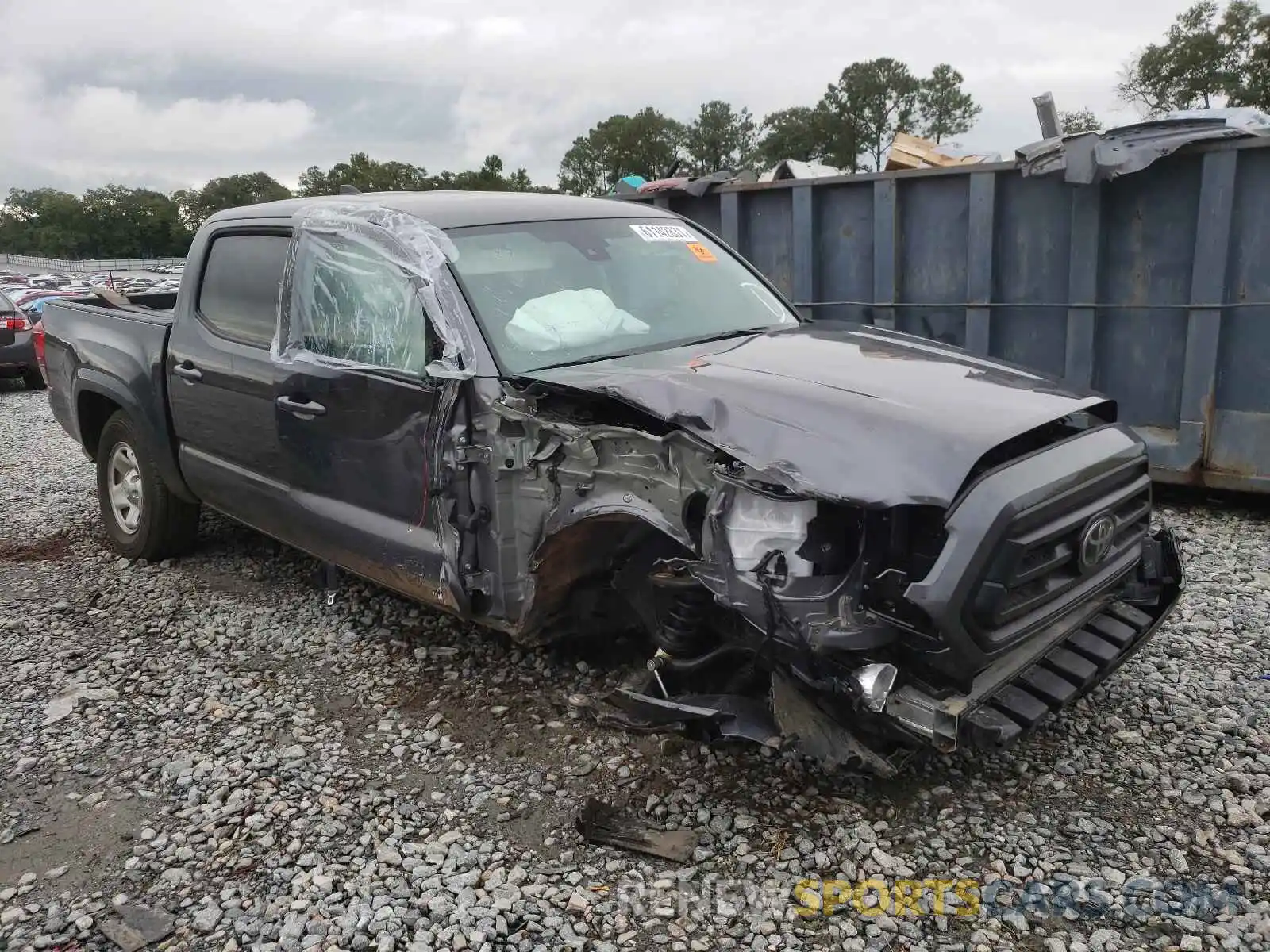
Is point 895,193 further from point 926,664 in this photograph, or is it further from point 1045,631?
point 926,664

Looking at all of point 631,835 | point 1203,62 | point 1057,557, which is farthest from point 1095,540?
point 1203,62

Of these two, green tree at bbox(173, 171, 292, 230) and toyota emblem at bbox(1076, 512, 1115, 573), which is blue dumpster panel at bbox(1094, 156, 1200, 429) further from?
green tree at bbox(173, 171, 292, 230)

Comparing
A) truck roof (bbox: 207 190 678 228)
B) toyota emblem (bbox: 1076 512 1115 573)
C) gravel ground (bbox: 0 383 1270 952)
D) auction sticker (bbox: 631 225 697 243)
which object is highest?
A: truck roof (bbox: 207 190 678 228)

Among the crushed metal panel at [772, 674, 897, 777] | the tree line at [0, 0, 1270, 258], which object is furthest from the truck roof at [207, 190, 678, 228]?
the tree line at [0, 0, 1270, 258]

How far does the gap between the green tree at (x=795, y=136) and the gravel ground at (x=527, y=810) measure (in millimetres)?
73563

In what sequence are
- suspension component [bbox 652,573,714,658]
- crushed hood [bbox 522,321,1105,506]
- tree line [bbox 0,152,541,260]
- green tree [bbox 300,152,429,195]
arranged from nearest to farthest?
1. crushed hood [bbox 522,321,1105,506]
2. suspension component [bbox 652,573,714,658]
3. green tree [bbox 300,152,429,195]
4. tree line [bbox 0,152,541,260]

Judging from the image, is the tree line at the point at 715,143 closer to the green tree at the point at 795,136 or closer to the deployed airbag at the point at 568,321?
the green tree at the point at 795,136

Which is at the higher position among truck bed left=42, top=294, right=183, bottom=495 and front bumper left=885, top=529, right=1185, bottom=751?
truck bed left=42, top=294, right=183, bottom=495

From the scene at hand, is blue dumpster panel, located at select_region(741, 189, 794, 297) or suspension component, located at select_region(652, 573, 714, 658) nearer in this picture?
suspension component, located at select_region(652, 573, 714, 658)

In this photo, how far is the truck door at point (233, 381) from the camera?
4.36m

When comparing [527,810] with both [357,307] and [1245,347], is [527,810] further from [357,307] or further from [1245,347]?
[1245,347]

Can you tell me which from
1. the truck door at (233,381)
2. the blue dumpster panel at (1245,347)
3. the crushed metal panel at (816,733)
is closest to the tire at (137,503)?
the truck door at (233,381)

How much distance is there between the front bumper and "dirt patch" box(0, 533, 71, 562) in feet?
17.3

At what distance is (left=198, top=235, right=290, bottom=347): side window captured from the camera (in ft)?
14.4
